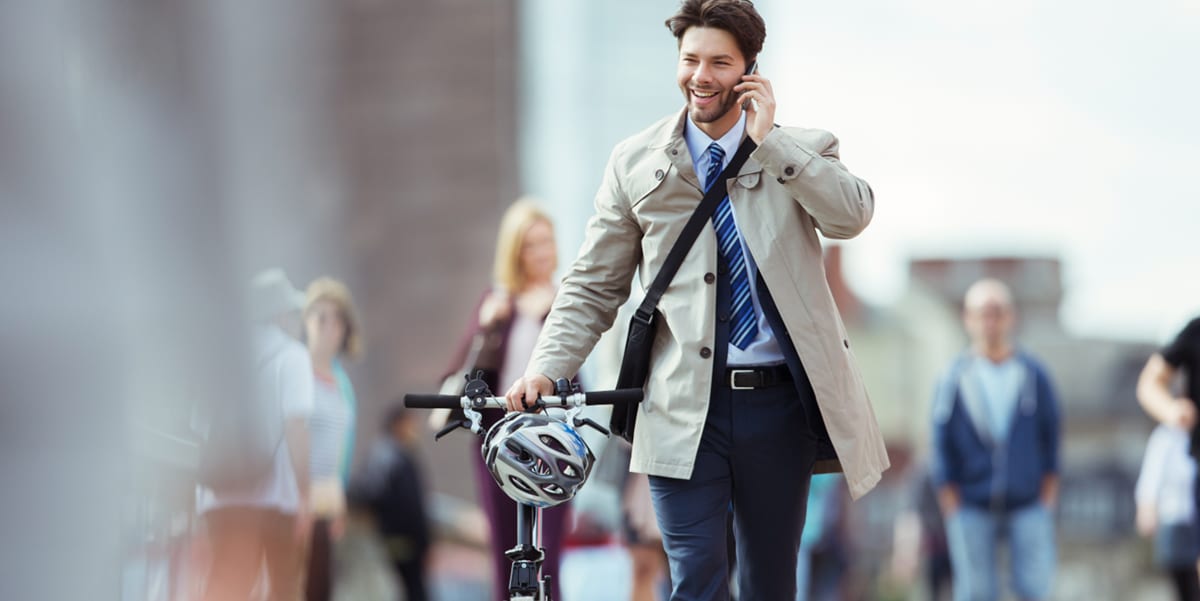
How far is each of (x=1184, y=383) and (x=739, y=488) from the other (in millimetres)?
4025

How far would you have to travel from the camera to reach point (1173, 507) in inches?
420

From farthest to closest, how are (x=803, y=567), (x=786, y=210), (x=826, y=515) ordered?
(x=826, y=515), (x=803, y=567), (x=786, y=210)

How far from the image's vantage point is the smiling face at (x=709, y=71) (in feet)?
15.2

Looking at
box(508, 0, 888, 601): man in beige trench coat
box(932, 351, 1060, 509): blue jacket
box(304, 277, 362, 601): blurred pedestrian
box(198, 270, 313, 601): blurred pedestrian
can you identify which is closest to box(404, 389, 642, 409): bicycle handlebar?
box(508, 0, 888, 601): man in beige trench coat

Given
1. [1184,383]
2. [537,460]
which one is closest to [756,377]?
[537,460]

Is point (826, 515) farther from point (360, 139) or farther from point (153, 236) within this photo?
point (360, 139)

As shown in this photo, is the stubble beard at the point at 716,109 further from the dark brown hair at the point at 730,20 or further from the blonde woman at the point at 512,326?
the blonde woman at the point at 512,326

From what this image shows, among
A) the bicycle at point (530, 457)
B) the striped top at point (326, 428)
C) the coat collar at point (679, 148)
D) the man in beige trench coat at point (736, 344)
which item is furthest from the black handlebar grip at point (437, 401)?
the striped top at point (326, 428)

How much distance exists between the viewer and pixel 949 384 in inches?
405

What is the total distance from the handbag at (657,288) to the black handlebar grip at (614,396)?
0.25 m

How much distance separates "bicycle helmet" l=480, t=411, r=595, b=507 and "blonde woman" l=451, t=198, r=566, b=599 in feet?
11.0

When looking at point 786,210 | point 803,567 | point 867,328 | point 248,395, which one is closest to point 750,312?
point 786,210

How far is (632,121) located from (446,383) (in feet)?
145

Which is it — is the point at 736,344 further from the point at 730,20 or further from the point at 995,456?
the point at 995,456
